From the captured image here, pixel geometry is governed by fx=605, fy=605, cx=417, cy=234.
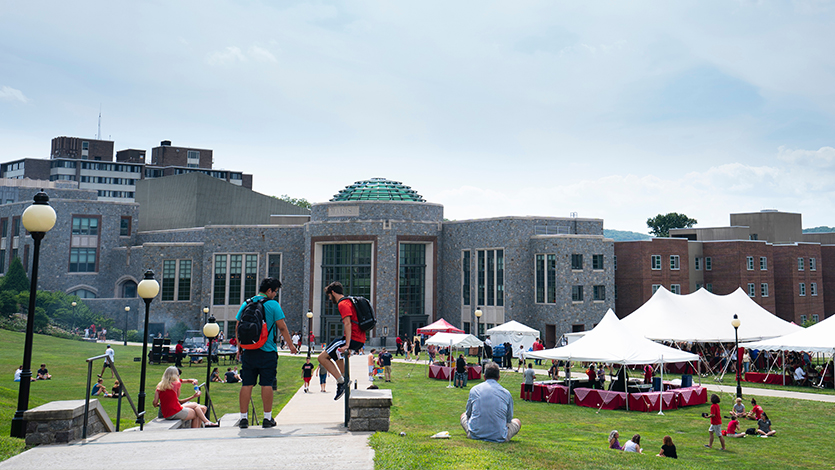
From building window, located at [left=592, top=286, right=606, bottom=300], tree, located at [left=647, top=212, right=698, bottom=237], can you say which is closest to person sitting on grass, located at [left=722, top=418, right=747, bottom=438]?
building window, located at [left=592, top=286, right=606, bottom=300]

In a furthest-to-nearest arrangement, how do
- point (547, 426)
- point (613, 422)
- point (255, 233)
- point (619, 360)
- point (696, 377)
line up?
point (255, 233), point (696, 377), point (619, 360), point (613, 422), point (547, 426)

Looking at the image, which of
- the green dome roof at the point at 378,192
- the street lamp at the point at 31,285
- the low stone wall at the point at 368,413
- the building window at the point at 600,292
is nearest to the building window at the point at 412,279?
the green dome roof at the point at 378,192

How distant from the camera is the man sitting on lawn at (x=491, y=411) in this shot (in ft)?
31.6

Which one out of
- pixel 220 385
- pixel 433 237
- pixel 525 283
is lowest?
pixel 220 385

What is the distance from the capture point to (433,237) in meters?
50.5

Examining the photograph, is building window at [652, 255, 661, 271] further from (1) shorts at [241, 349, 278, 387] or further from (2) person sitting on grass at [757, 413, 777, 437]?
(1) shorts at [241, 349, 278, 387]

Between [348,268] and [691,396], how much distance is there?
105 ft

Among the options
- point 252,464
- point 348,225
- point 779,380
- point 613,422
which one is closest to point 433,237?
point 348,225

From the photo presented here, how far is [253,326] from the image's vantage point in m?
8.48

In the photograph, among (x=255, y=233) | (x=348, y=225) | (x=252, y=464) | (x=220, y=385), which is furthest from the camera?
(x=255, y=233)

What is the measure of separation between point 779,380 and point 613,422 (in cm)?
1450

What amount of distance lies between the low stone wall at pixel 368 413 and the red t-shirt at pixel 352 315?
2.81 feet

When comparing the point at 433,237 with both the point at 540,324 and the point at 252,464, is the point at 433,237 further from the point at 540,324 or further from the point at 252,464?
the point at 252,464

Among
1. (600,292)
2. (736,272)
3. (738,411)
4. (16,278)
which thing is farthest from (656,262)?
(16,278)
